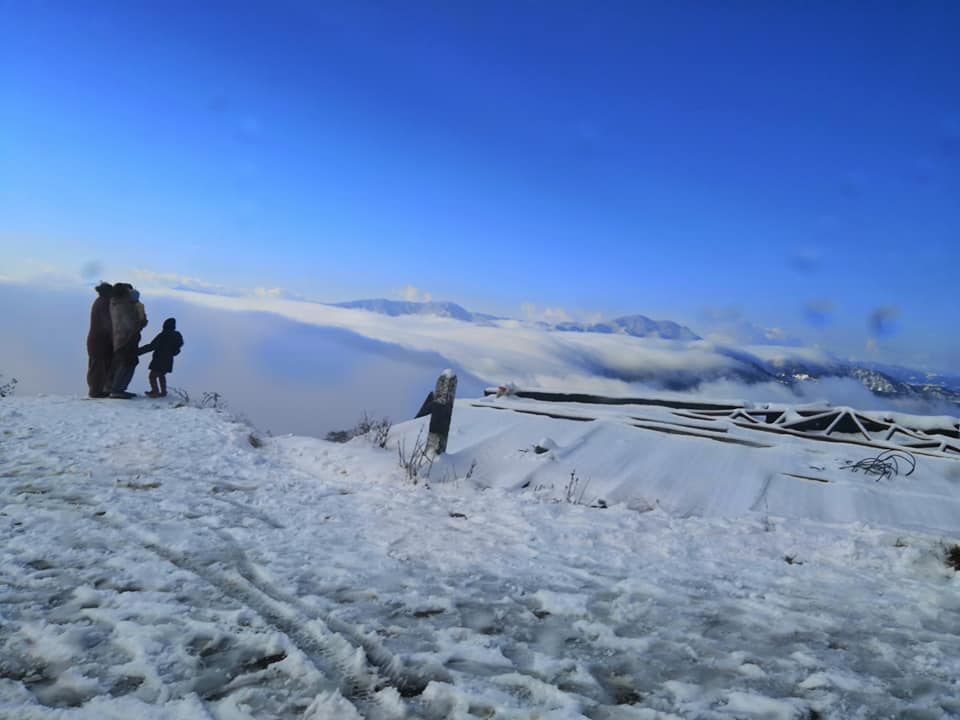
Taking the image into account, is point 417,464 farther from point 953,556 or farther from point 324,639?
point 953,556

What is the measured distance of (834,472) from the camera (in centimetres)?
812

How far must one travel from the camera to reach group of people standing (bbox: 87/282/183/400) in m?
13.0

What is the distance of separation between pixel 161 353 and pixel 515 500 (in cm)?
1149

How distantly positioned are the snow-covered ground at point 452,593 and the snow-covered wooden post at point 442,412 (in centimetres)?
42

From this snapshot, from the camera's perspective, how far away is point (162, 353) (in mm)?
14141

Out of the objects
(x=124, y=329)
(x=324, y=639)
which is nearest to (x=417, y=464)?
(x=324, y=639)

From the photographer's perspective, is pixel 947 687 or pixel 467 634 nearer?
pixel 947 687

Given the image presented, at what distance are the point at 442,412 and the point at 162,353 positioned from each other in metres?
9.56

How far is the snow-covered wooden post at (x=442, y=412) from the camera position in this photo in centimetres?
763

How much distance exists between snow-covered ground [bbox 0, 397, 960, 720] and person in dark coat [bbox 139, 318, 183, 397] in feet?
22.8

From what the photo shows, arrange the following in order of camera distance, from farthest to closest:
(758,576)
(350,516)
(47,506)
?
(350,516) → (47,506) → (758,576)

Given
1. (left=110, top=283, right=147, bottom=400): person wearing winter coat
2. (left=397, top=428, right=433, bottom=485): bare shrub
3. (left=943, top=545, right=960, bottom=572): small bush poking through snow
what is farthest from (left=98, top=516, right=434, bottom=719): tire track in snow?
(left=110, top=283, right=147, bottom=400): person wearing winter coat

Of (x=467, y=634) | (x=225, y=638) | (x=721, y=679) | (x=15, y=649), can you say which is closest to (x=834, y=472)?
(x=721, y=679)

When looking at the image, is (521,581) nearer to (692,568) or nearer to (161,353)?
(692,568)
